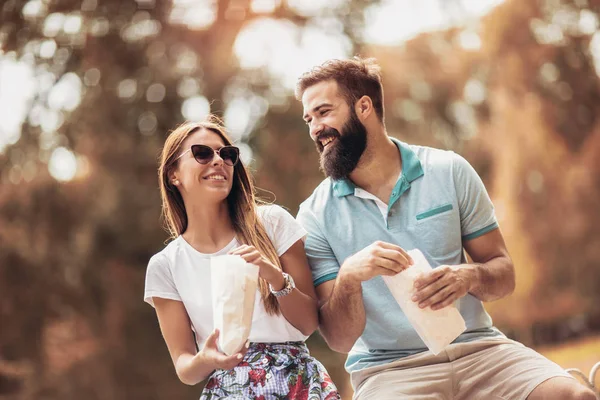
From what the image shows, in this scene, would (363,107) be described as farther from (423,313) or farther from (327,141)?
(423,313)

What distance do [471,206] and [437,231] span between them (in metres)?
0.14

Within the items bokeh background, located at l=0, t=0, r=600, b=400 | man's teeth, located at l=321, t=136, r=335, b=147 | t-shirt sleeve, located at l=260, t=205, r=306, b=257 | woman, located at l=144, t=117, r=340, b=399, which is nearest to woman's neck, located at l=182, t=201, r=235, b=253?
woman, located at l=144, t=117, r=340, b=399

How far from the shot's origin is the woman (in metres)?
2.01

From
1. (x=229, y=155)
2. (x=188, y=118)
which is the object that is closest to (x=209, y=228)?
(x=229, y=155)

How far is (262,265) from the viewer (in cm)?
185

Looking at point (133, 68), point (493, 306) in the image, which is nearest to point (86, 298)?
point (133, 68)

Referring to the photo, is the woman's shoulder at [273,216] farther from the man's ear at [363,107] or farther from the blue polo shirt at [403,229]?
the man's ear at [363,107]

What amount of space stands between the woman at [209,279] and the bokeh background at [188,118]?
4.83m

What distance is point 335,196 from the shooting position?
244 cm

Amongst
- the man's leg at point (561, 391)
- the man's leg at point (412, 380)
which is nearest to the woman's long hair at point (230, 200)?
the man's leg at point (412, 380)

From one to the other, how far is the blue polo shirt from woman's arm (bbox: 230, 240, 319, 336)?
A: 0.15 metres

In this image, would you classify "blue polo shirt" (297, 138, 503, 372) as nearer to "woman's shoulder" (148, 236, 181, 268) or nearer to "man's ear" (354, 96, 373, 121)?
"man's ear" (354, 96, 373, 121)

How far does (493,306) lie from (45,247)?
4.55 m

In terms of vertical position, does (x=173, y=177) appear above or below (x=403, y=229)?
above
